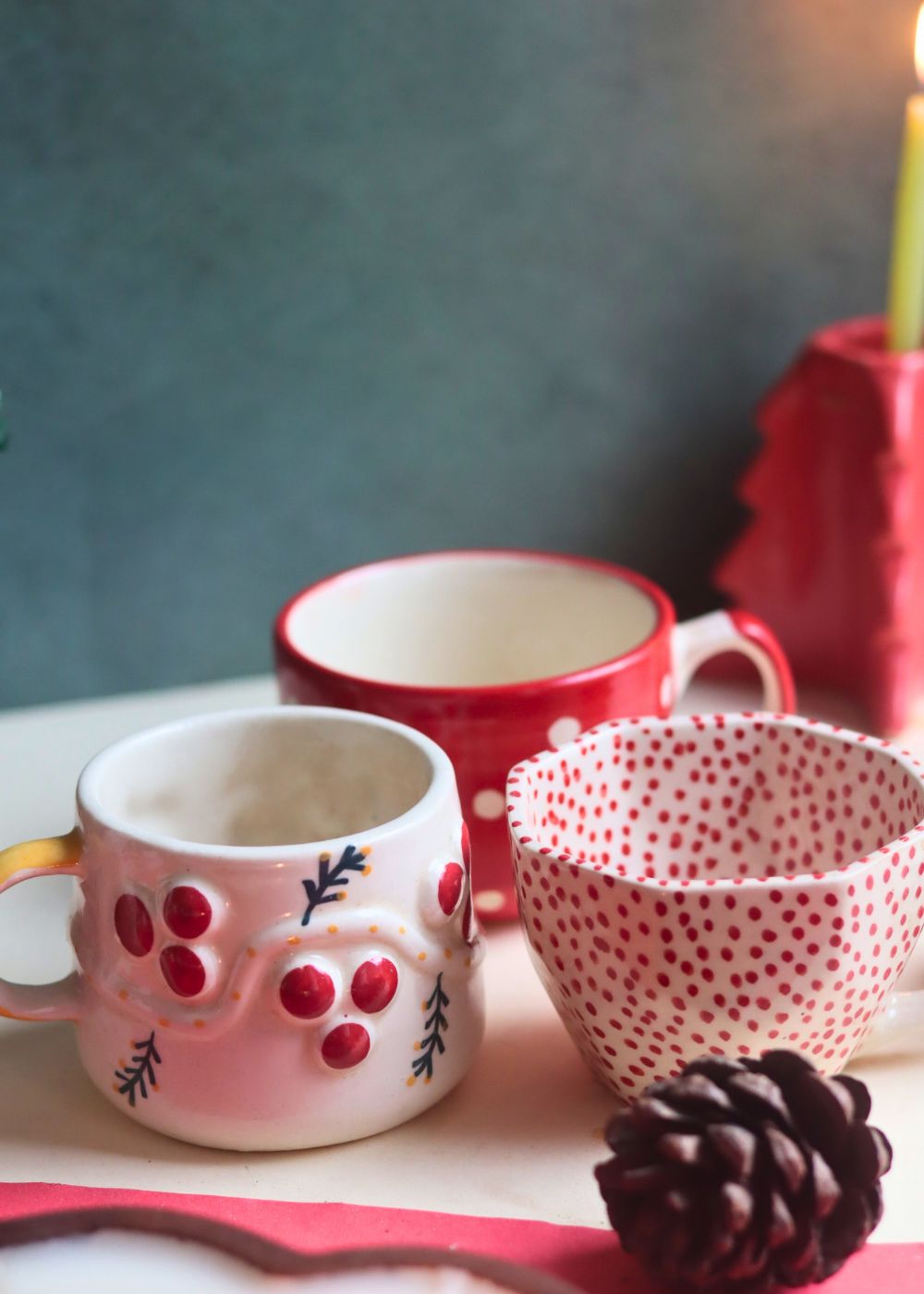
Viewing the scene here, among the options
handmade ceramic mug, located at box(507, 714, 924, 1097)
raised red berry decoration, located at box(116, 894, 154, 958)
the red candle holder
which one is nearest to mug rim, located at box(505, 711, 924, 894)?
handmade ceramic mug, located at box(507, 714, 924, 1097)

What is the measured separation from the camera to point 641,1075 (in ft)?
1.35

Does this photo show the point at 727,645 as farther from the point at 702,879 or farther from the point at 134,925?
the point at 134,925

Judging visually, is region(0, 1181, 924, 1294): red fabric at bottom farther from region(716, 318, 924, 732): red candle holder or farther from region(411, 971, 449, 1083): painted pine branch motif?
region(716, 318, 924, 732): red candle holder

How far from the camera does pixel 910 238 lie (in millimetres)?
659

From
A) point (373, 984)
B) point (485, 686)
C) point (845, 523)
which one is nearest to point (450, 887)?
point (373, 984)

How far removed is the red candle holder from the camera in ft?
2.17

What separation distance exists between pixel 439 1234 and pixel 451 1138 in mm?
43

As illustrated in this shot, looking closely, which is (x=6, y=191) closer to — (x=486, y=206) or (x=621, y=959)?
(x=486, y=206)

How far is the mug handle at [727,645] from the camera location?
0.57 meters

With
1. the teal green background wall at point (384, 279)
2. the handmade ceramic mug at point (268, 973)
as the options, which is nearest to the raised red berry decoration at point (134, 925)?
the handmade ceramic mug at point (268, 973)

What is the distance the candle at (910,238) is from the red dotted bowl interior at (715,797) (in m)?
0.28

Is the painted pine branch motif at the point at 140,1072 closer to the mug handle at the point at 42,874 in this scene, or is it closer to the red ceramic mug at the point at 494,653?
the mug handle at the point at 42,874

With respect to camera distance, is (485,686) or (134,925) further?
(485,686)

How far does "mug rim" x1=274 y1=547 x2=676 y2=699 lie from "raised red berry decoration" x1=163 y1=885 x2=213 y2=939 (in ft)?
0.43
